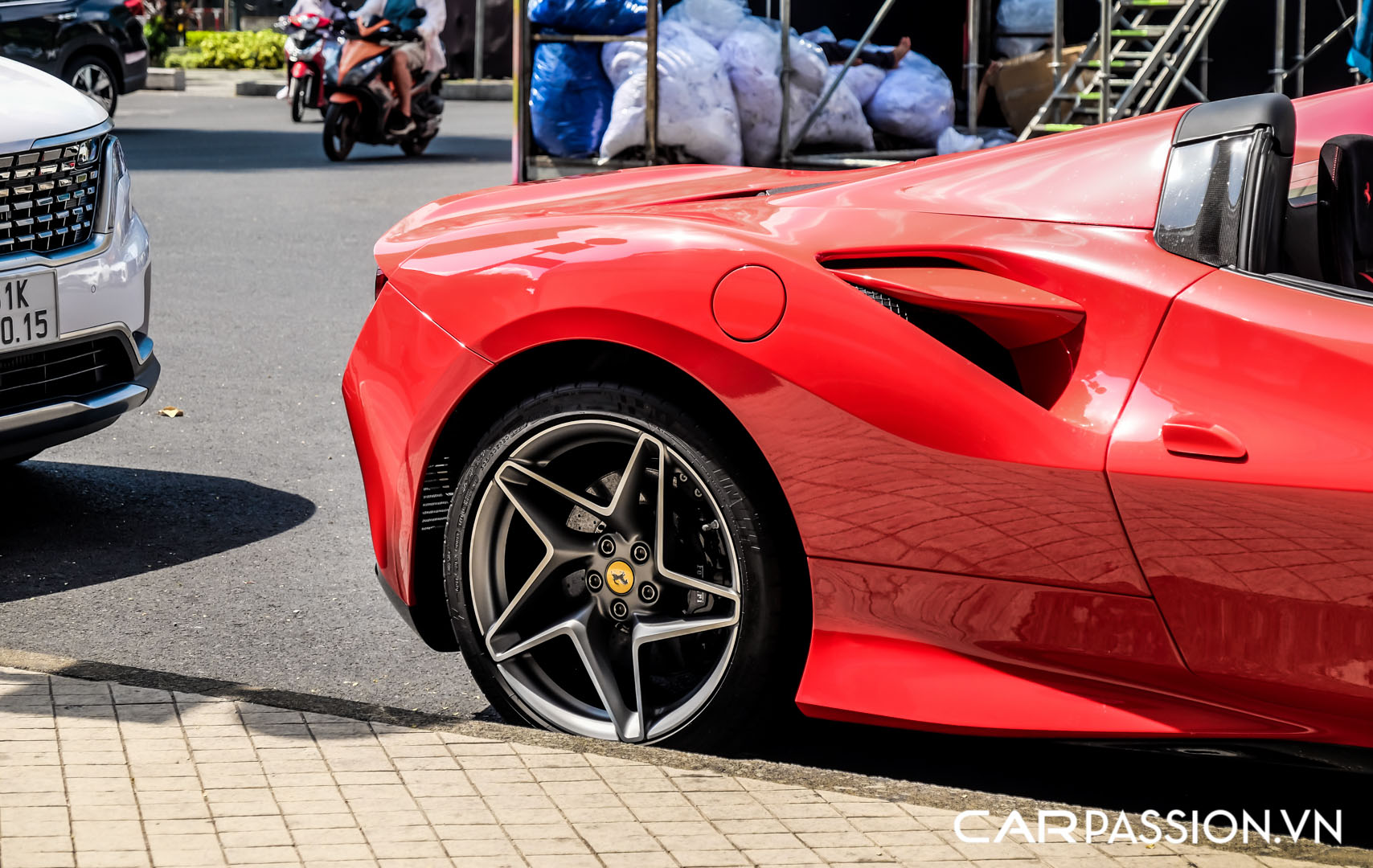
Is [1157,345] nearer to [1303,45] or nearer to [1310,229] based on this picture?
[1310,229]

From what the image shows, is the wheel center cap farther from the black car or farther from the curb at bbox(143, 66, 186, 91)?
the curb at bbox(143, 66, 186, 91)

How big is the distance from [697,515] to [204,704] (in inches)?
39.3

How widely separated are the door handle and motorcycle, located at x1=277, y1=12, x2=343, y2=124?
1427 cm

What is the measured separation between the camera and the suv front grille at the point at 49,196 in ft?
15.0

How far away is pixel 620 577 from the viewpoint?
326 centimetres

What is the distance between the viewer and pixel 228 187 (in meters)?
13.5

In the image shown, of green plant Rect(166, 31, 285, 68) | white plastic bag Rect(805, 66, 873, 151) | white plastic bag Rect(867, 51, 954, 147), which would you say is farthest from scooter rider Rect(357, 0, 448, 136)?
green plant Rect(166, 31, 285, 68)

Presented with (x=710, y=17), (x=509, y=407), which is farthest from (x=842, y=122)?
(x=509, y=407)

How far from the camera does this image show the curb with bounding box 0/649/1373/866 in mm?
2824

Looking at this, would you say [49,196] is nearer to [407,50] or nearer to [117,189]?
[117,189]

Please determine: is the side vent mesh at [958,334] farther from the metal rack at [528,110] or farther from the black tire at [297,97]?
the black tire at [297,97]

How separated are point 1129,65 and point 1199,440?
1307 centimetres

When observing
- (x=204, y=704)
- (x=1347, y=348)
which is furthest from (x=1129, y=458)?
(x=204, y=704)

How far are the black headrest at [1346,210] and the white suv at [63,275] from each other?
325cm
